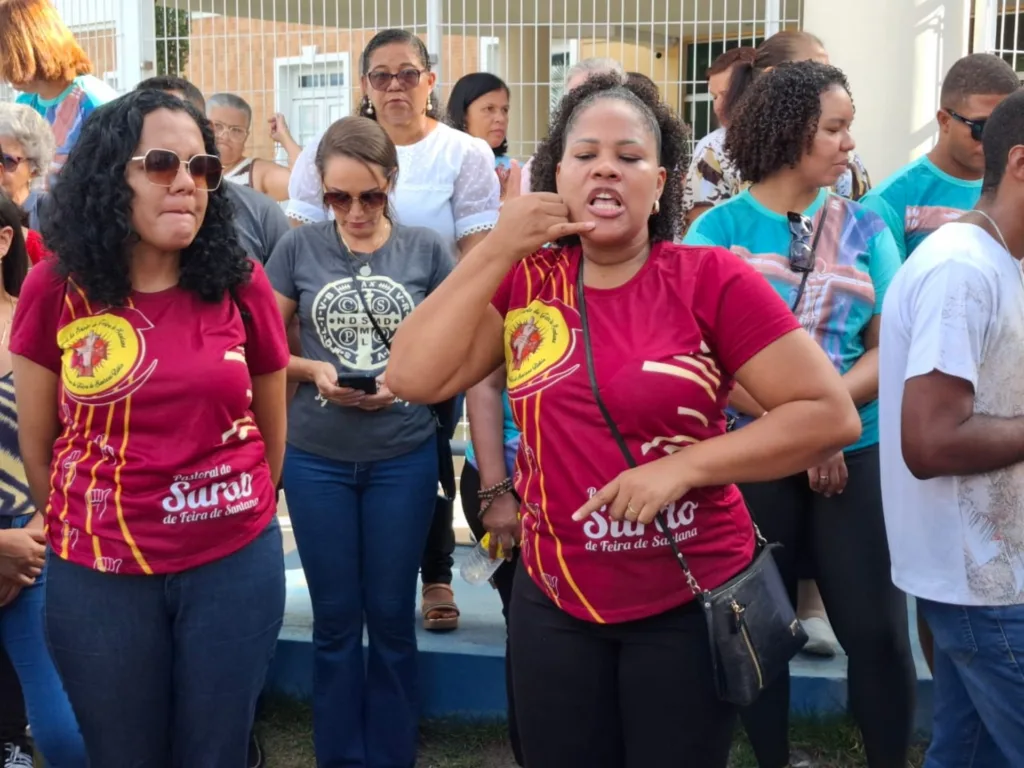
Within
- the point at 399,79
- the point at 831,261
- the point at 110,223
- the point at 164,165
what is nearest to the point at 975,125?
the point at 831,261

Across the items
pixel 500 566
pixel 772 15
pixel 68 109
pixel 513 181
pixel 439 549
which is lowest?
pixel 439 549

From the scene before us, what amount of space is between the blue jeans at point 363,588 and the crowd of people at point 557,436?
1 cm

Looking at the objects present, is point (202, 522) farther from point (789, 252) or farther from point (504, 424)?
point (789, 252)

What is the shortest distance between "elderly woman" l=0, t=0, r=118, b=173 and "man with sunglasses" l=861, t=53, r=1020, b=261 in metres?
3.16

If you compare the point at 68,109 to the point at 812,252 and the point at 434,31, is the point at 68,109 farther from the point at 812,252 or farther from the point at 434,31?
the point at 812,252

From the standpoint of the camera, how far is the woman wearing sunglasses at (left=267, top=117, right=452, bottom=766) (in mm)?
3945

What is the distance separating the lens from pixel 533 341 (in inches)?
98.7

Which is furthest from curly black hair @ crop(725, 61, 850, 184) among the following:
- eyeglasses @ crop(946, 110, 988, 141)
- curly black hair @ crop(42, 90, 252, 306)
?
curly black hair @ crop(42, 90, 252, 306)

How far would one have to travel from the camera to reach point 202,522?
111 inches

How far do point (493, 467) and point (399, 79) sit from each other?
194cm

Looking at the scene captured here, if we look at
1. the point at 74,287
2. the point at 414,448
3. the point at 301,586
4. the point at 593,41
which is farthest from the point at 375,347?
the point at 593,41

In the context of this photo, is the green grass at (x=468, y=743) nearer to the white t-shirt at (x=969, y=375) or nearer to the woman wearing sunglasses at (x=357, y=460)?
the woman wearing sunglasses at (x=357, y=460)

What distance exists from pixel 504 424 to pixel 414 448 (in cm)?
38

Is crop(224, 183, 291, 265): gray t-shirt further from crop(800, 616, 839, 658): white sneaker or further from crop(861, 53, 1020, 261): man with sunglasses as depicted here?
crop(800, 616, 839, 658): white sneaker
